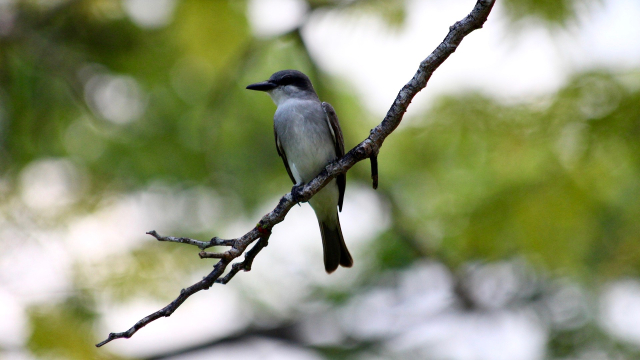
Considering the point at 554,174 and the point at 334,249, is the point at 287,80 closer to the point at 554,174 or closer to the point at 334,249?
the point at 334,249

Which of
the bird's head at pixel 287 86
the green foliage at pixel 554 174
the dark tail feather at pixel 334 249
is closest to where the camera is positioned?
the green foliage at pixel 554 174

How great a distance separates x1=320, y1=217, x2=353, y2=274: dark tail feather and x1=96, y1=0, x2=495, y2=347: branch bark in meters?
1.61

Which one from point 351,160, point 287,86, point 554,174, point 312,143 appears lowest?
point 351,160

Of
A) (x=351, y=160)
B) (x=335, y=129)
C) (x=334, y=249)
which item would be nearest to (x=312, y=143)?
(x=335, y=129)

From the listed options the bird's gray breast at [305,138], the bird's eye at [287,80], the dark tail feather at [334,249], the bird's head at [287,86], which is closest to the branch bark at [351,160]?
the bird's gray breast at [305,138]

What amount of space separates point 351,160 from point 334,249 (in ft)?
6.48

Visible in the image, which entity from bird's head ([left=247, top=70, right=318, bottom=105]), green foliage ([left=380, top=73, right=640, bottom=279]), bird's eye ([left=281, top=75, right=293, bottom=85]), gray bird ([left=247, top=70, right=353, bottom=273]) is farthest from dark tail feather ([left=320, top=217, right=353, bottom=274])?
bird's eye ([left=281, top=75, right=293, bottom=85])

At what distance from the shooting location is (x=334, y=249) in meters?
4.64

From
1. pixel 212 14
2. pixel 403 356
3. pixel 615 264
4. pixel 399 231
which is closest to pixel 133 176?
pixel 212 14

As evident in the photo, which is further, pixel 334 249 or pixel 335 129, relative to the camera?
pixel 334 249

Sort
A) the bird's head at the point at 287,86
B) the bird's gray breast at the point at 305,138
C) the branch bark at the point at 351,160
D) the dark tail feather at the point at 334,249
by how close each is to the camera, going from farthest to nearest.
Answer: the bird's head at the point at 287,86 < the dark tail feather at the point at 334,249 < the bird's gray breast at the point at 305,138 < the branch bark at the point at 351,160

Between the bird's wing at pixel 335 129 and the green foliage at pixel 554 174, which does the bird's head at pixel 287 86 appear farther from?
the green foliage at pixel 554 174

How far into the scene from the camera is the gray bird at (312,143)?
14.5 feet

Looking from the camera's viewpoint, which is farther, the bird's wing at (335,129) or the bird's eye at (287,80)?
the bird's eye at (287,80)
